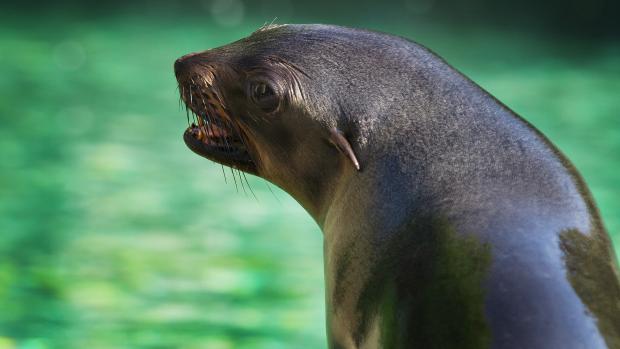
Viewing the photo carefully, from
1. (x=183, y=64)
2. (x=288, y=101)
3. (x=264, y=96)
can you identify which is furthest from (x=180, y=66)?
(x=288, y=101)

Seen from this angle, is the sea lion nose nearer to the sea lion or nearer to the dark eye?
the sea lion

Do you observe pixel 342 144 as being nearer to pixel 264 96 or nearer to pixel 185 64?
pixel 264 96

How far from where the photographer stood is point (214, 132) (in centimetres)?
391

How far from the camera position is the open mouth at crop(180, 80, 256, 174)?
12.5 feet

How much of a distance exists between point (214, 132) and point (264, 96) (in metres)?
0.35

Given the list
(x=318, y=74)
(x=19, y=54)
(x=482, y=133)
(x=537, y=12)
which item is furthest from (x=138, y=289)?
(x=537, y=12)

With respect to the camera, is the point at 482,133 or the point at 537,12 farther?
the point at 537,12

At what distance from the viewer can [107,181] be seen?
769 centimetres

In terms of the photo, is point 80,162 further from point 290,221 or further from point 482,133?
point 482,133

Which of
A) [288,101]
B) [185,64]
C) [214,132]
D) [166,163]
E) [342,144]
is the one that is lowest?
[342,144]

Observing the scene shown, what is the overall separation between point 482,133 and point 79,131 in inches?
237

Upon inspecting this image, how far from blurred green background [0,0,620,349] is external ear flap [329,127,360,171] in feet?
7.37

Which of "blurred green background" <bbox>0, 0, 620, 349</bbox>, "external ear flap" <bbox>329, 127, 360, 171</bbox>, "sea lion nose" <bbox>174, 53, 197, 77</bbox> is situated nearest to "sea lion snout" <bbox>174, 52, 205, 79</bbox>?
"sea lion nose" <bbox>174, 53, 197, 77</bbox>

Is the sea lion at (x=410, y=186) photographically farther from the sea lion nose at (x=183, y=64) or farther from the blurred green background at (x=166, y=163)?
the blurred green background at (x=166, y=163)
